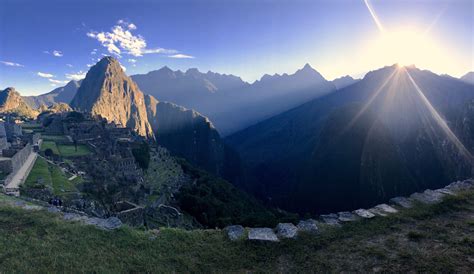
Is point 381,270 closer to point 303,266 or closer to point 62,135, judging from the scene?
point 303,266

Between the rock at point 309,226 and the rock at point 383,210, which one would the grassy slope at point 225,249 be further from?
the rock at point 383,210

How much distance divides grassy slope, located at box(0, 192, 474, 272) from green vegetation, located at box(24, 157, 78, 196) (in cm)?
1290

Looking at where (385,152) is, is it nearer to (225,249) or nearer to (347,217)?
(347,217)

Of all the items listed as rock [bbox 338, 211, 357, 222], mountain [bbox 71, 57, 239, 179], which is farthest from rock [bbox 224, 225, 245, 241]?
mountain [bbox 71, 57, 239, 179]

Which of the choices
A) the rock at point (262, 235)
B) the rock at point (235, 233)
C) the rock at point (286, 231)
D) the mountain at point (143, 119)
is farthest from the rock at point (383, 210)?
the mountain at point (143, 119)

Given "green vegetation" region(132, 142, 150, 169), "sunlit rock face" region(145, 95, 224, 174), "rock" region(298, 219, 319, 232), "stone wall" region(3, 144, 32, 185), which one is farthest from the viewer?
"sunlit rock face" region(145, 95, 224, 174)

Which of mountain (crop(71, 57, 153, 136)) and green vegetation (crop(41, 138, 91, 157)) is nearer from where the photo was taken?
green vegetation (crop(41, 138, 91, 157))

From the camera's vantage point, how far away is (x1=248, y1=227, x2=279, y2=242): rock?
8.06 m

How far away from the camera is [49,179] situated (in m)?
22.2

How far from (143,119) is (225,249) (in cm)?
18417

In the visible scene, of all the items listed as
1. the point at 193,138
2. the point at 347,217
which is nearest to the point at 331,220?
the point at 347,217

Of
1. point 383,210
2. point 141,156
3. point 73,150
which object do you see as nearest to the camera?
point 383,210

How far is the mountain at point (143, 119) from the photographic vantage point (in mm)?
151375

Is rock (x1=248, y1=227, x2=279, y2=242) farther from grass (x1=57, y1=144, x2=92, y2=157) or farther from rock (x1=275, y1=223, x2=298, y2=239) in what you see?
grass (x1=57, y1=144, x2=92, y2=157)
